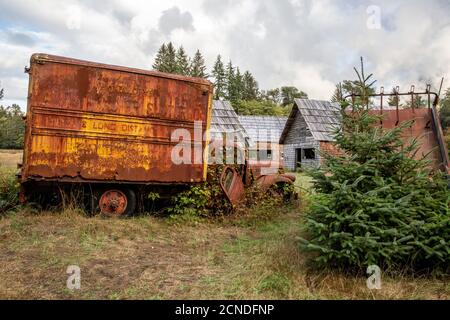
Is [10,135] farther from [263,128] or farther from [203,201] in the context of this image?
[203,201]

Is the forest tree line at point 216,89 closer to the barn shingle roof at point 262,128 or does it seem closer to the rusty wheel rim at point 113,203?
the barn shingle roof at point 262,128

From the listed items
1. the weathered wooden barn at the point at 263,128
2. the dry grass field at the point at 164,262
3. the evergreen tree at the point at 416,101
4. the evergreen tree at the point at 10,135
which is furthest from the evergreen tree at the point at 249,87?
the dry grass field at the point at 164,262

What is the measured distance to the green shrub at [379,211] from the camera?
166 inches

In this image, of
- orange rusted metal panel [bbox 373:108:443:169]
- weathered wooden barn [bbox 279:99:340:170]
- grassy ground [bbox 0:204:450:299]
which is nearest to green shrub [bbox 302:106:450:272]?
grassy ground [bbox 0:204:450:299]

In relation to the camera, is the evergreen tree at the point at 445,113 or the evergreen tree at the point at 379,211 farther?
the evergreen tree at the point at 445,113

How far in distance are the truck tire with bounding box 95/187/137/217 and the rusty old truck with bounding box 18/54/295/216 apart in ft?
0.06

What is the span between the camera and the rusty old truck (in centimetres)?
693

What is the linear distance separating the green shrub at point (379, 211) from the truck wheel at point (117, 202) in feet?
13.8

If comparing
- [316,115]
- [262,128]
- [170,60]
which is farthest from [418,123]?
[170,60]

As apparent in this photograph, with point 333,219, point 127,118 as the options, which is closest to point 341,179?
point 333,219

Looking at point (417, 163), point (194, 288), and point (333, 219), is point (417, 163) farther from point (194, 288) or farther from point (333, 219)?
point (194, 288)

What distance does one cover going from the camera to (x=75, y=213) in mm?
6906
